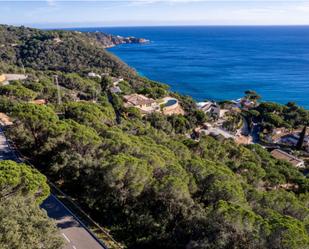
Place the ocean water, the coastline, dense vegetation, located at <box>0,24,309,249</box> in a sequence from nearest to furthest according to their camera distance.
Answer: dense vegetation, located at <box>0,24,309,249</box>
the coastline
the ocean water

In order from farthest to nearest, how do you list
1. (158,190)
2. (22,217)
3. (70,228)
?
(70,228), (158,190), (22,217)

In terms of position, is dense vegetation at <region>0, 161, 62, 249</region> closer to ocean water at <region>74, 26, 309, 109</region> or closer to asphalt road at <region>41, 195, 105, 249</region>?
asphalt road at <region>41, 195, 105, 249</region>

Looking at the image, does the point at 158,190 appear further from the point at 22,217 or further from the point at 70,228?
the point at 22,217

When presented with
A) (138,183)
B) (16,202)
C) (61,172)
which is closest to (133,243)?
(138,183)

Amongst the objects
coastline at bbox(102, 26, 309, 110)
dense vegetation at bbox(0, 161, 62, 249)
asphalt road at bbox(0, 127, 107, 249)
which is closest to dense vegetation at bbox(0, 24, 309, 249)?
asphalt road at bbox(0, 127, 107, 249)

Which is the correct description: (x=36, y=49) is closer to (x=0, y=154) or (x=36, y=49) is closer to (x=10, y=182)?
(x=0, y=154)

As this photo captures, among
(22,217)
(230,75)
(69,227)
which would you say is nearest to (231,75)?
(230,75)

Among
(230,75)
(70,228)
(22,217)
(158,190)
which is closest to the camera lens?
(22,217)

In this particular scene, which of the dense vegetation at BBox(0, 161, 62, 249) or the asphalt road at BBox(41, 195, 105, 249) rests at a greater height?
the dense vegetation at BBox(0, 161, 62, 249)
